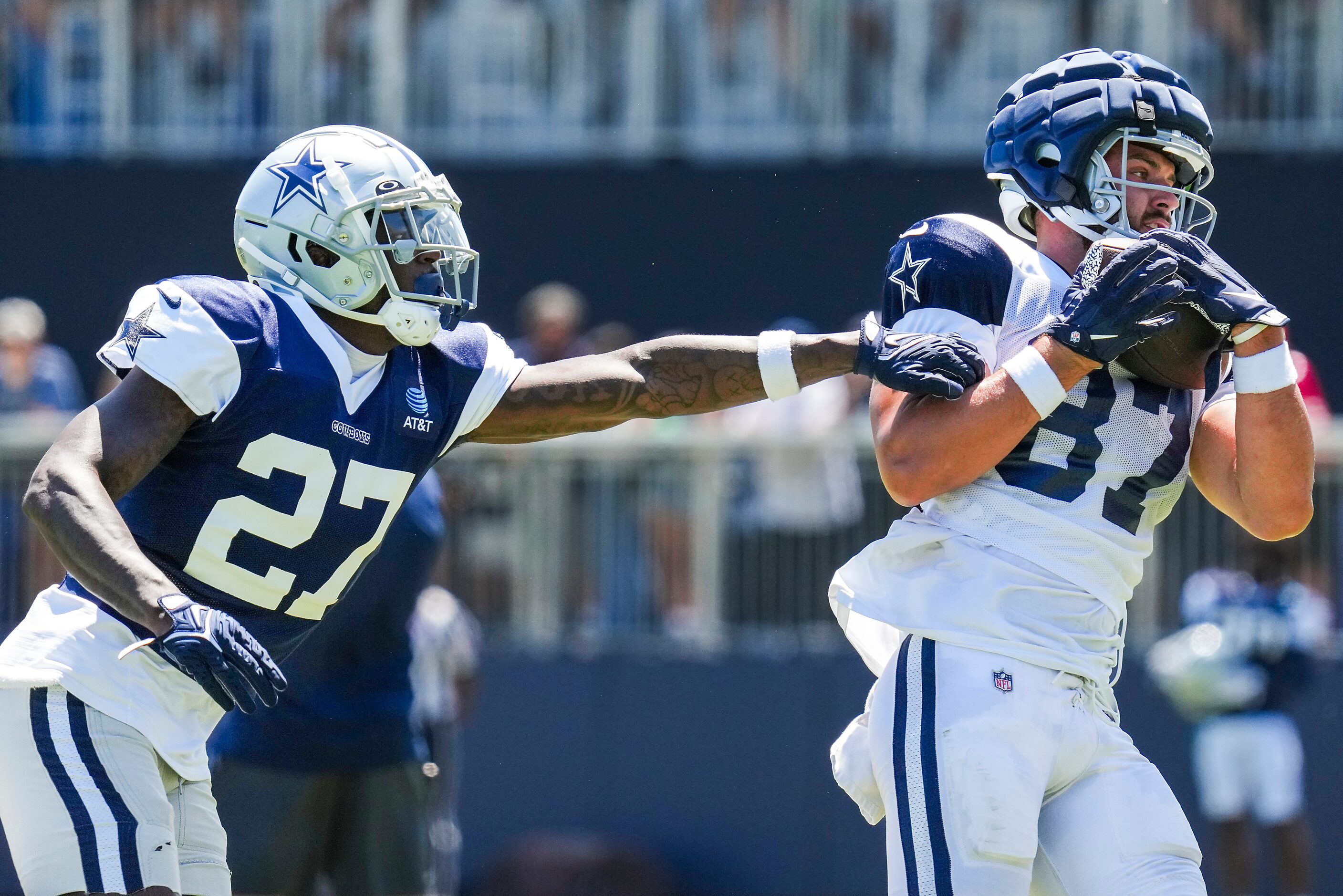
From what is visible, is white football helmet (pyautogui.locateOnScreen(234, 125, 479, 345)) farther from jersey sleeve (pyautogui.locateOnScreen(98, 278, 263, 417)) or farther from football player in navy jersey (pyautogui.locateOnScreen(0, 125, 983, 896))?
jersey sleeve (pyautogui.locateOnScreen(98, 278, 263, 417))

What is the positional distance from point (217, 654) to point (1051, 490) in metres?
1.52

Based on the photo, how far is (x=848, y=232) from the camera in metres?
10.8

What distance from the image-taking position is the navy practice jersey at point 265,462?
11.7 feet

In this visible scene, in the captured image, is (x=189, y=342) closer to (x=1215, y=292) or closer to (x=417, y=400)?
(x=417, y=400)

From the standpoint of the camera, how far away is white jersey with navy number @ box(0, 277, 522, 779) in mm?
3539

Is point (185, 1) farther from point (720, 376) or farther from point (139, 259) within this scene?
point (720, 376)

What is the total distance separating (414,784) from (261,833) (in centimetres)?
46

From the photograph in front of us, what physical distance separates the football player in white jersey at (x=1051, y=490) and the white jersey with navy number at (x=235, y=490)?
97 cm

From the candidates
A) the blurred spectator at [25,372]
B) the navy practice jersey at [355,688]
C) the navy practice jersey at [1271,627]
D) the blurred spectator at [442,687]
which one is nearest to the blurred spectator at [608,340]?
the blurred spectator at [442,687]

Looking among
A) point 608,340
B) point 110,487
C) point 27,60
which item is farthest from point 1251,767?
point 27,60

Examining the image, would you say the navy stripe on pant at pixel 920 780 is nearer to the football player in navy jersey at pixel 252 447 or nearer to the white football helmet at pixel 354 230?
the football player in navy jersey at pixel 252 447

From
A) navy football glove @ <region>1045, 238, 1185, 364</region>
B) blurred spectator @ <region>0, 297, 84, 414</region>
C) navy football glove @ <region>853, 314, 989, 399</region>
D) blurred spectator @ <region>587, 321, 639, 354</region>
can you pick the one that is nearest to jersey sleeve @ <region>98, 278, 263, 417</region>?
A: navy football glove @ <region>853, 314, 989, 399</region>

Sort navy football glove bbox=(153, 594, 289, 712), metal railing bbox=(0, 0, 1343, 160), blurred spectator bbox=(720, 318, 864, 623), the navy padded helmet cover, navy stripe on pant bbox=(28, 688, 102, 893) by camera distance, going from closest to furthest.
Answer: navy football glove bbox=(153, 594, 289, 712)
navy stripe on pant bbox=(28, 688, 102, 893)
the navy padded helmet cover
blurred spectator bbox=(720, 318, 864, 623)
metal railing bbox=(0, 0, 1343, 160)

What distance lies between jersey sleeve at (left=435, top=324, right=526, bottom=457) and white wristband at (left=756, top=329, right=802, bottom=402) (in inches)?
19.4
